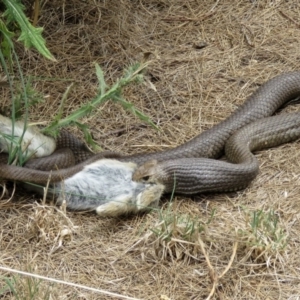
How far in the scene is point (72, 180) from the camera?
5.06 meters

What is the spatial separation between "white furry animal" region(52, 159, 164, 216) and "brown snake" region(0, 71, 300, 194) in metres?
0.08

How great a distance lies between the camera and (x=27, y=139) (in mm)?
5207

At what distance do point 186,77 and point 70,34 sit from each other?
1.04m

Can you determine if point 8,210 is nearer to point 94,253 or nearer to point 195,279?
point 94,253

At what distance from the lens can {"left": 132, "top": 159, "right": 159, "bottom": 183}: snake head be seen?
518 cm

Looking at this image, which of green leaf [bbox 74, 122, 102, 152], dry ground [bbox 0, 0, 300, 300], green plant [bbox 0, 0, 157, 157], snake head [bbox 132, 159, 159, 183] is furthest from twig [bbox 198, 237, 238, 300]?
green leaf [bbox 74, 122, 102, 152]

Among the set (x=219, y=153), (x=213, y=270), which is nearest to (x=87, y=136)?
(x=219, y=153)

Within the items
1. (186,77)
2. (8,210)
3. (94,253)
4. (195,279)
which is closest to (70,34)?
(186,77)

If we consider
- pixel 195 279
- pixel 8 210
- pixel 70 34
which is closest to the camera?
pixel 195 279

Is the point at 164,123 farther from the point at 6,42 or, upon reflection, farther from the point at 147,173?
the point at 6,42

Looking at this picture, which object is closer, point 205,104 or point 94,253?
point 94,253

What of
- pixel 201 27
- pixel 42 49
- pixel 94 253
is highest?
pixel 42 49

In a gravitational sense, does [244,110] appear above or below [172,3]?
below

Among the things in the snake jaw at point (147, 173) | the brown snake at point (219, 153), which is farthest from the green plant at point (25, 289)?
the snake jaw at point (147, 173)
